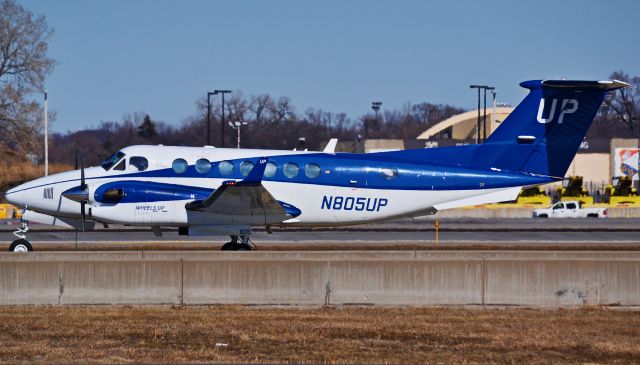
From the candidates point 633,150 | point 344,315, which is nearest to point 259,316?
point 344,315

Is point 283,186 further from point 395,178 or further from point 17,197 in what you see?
point 17,197

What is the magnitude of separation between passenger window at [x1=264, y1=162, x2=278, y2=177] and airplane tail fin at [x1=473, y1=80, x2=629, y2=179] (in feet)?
18.5

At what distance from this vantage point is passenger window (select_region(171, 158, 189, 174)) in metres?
25.8

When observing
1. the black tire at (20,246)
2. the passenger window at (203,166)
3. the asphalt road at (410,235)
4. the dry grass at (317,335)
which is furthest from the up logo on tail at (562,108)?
the black tire at (20,246)

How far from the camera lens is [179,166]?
2581cm

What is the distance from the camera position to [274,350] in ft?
41.2

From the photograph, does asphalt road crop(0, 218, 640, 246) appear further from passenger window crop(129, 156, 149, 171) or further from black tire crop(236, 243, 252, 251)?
passenger window crop(129, 156, 149, 171)

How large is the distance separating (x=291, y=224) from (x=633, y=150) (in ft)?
216

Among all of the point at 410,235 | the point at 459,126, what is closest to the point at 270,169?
the point at 410,235

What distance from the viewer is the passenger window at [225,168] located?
2594cm

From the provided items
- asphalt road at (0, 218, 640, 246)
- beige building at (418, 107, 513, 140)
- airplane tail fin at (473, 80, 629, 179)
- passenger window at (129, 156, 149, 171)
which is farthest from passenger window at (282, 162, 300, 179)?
beige building at (418, 107, 513, 140)

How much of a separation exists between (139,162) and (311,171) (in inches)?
182

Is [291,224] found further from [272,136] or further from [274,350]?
[272,136]

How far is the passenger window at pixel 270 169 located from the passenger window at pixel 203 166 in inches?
60.2
